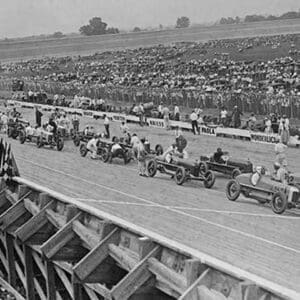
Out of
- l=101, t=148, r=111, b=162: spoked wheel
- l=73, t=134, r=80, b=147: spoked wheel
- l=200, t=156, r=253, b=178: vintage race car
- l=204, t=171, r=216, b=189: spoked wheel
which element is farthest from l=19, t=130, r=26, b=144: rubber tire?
l=204, t=171, r=216, b=189: spoked wheel

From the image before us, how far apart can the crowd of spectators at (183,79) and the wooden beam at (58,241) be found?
2209 centimetres

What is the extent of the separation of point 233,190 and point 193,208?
6.38 ft

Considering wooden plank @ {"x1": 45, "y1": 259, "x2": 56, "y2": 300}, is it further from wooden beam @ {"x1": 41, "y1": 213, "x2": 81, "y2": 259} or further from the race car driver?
the race car driver

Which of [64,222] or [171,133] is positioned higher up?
[64,222]

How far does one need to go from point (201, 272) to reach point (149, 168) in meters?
14.6

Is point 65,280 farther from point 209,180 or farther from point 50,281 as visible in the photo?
point 209,180

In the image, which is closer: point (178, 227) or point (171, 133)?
point (178, 227)

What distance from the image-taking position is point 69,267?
2012cm

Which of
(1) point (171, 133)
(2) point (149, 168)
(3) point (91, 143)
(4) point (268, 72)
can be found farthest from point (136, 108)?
(4) point (268, 72)

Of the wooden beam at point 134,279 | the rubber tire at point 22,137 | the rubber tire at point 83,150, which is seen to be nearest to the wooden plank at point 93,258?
the wooden beam at point 134,279

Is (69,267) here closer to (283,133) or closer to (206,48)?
(283,133)

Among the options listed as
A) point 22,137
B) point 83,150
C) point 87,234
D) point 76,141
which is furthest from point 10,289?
point 22,137

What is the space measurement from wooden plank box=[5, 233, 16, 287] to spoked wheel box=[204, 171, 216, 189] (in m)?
6.88

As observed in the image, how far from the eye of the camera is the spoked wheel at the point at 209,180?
25.5 metres
